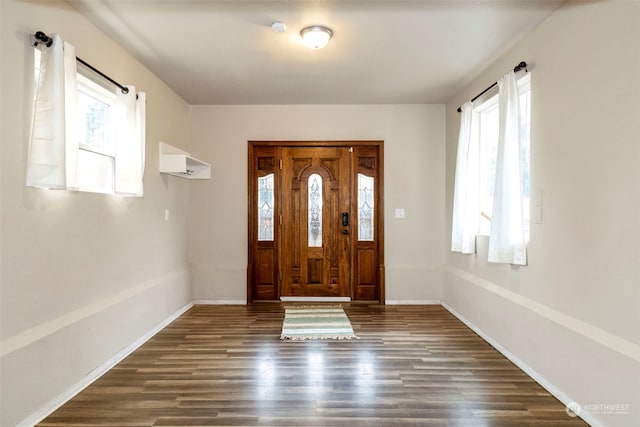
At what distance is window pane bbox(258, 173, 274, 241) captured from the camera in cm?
502

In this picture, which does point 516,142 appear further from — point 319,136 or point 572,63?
point 319,136

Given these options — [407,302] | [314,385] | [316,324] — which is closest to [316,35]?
[314,385]

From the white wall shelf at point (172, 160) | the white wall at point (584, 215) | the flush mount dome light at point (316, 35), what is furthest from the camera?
the white wall shelf at point (172, 160)

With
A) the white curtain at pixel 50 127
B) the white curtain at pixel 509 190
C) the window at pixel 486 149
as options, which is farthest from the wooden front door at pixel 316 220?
the white curtain at pixel 50 127

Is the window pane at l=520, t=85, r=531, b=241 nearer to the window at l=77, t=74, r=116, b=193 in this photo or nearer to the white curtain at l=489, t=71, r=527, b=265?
the white curtain at l=489, t=71, r=527, b=265

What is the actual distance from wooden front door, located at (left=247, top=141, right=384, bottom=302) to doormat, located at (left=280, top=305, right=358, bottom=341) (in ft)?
1.56

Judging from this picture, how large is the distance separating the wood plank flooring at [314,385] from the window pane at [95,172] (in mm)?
1433

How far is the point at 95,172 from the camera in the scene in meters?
2.84

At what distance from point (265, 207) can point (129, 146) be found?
7.24 ft

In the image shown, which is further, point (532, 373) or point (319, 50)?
point (319, 50)

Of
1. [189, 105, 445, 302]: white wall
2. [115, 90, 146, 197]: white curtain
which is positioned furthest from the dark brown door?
[115, 90, 146, 197]: white curtain

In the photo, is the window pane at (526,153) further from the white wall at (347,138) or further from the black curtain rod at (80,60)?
the black curtain rod at (80,60)

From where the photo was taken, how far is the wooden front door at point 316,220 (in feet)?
16.4

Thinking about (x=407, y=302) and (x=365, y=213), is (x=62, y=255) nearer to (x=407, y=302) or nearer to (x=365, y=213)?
(x=365, y=213)
